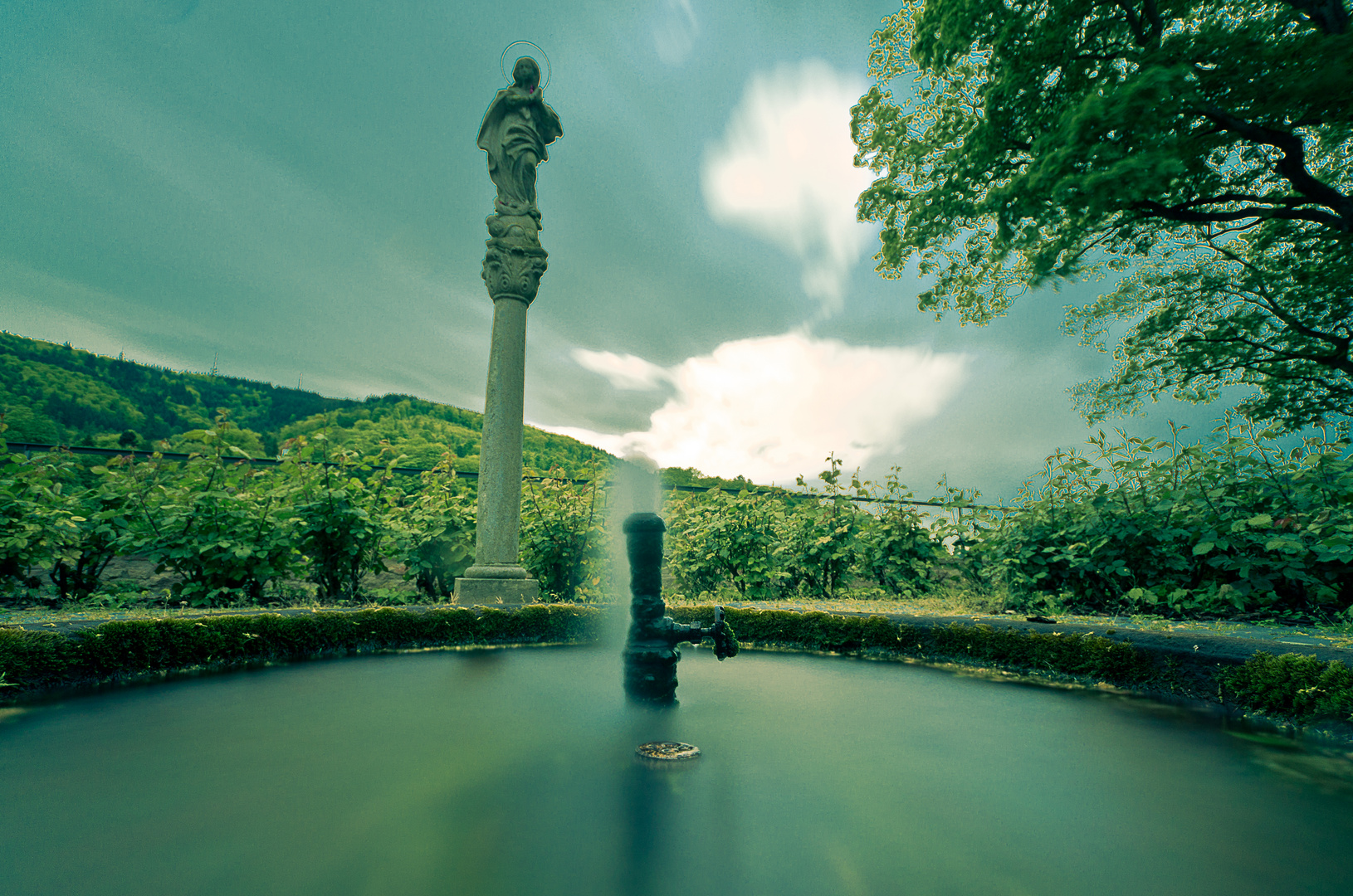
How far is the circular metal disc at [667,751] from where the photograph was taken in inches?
123

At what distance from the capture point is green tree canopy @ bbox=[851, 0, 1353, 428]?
19.7 feet

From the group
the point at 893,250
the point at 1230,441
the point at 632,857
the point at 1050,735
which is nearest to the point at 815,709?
the point at 1050,735

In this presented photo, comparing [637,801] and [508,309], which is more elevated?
[508,309]

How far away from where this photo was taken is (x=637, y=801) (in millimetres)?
2570

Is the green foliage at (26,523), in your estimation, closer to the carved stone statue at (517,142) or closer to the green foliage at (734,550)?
the carved stone statue at (517,142)

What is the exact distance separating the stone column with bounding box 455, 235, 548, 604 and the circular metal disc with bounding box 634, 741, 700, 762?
5.54 meters

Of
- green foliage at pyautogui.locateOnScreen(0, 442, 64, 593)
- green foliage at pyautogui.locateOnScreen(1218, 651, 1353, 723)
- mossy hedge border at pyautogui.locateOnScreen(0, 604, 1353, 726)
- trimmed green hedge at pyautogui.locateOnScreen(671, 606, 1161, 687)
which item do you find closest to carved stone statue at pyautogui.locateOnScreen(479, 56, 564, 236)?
mossy hedge border at pyautogui.locateOnScreen(0, 604, 1353, 726)

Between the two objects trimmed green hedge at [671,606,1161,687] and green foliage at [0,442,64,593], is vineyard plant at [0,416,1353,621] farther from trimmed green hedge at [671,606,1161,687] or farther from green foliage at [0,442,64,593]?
trimmed green hedge at [671,606,1161,687]

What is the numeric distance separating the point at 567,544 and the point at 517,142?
22.2 feet

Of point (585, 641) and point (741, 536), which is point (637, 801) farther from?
point (741, 536)

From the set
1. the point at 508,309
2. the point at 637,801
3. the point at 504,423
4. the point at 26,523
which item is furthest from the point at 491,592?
the point at 637,801

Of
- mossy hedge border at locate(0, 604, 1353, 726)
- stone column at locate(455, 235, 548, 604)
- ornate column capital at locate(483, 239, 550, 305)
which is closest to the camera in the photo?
mossy hedge border at locate(0, 604, 1353, 726)

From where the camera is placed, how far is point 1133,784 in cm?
285

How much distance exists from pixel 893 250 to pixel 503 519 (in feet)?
25.2
